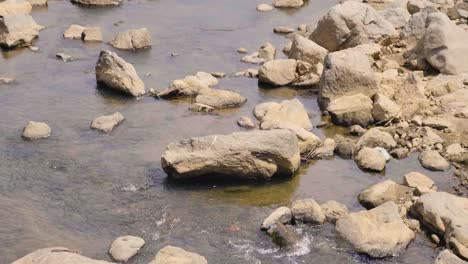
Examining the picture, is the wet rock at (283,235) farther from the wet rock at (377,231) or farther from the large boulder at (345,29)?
the large boulder at (345,29)

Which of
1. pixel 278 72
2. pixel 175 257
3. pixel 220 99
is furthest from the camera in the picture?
pixel 278 72

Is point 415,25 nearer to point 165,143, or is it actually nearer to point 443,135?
point 443,135

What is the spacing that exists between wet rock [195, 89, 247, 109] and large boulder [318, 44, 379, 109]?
2033mm

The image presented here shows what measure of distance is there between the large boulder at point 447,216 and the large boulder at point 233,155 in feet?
8.11

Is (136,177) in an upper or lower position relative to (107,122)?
upper

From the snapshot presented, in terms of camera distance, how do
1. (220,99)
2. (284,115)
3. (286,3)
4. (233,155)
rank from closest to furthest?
1. (233,155)
2. (284,115)
3. (220,99)
4. (286,3)

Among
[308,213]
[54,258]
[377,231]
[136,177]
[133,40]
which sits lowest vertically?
[133,40]

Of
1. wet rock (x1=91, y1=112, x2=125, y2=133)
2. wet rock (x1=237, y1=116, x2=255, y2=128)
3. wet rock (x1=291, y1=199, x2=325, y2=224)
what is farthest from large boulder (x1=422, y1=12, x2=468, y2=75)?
wet rock (x1=91, y1=112, x2=125, y2=133)

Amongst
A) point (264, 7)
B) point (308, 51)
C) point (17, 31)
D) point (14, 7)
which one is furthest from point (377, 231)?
point (14, 7)

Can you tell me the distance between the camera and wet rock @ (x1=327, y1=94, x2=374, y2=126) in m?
14.9

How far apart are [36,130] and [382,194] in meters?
6.89

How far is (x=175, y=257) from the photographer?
31.2 feet

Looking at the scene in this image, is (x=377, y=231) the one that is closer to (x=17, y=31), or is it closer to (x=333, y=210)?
(x=333, y=210)

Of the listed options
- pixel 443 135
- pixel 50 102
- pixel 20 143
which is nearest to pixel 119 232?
pixel 20 143
